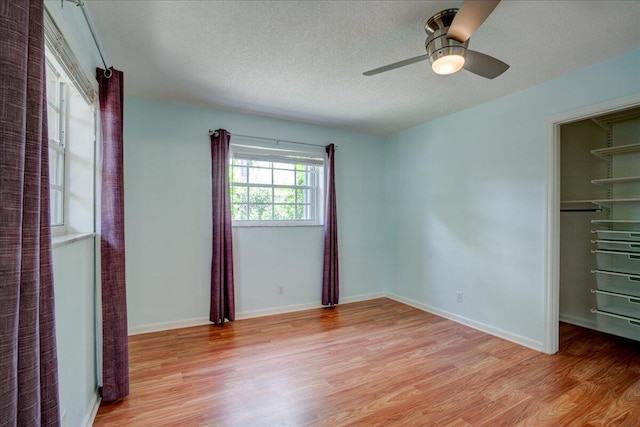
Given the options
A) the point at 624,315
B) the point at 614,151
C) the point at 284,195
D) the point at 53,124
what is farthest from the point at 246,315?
the point at 614,151

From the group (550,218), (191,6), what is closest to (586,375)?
(550,218)

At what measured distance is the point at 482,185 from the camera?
128 inches

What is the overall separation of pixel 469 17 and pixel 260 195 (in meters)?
2.84

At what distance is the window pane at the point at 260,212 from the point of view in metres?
3.73

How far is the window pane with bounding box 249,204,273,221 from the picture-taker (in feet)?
12.2

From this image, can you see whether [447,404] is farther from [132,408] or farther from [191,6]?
[191,6]

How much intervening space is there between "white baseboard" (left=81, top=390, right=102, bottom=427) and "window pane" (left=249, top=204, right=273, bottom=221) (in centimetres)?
219

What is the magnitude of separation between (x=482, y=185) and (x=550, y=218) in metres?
0.74

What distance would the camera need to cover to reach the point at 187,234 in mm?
3330

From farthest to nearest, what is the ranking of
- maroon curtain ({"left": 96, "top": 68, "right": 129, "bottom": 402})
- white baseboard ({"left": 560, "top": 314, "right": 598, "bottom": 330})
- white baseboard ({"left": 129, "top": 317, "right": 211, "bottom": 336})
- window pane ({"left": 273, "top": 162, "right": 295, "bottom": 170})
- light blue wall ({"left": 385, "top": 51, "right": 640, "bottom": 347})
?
1. window pane ({"left": 273, "top": 162, "right": 295, "bottom": 170})
2. white baseboard ({"left": 560, "top": 314, "right": 598, "bottom": 330})
3. white baseboard ({"left": 129, "top": 317, "right": 211, "bottom": 336})
4. light blue wall ({"left": 385, "top": 51, "right": 640, "bottom": 347})
5. maroon curtain ({"left": 96, "top": 68, "right": 129, "bottom": 402})

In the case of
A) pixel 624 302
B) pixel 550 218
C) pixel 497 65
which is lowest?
pixel 624 302

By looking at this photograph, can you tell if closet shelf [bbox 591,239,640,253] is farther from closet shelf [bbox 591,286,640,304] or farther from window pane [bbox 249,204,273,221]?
window pane [bbox 249,204,273,221]

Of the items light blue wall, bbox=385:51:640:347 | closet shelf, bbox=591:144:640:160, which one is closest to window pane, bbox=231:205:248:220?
light blue wall, bbox=385:51:640:347

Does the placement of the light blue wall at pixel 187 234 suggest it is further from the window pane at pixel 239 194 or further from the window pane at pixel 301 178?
the window pane at pixel 301 178
